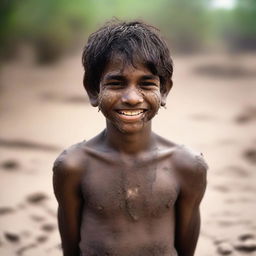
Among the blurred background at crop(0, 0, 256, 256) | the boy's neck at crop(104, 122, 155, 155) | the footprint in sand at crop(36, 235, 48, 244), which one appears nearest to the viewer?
the boy's neck at crop(104, 122, 155, 155)

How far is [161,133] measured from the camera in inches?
205

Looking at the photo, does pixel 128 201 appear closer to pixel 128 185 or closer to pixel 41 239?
pixel 128 185

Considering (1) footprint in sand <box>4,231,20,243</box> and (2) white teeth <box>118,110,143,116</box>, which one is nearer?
(2) white teeth <box>118,110,143,116</box>

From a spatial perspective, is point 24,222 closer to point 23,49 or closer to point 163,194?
point 163,194

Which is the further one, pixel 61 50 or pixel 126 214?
pixel 61 50

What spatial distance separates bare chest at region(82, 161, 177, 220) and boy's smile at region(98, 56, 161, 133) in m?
0.22

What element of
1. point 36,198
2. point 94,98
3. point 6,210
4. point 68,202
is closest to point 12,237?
point 6,210

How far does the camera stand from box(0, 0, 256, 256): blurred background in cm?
358

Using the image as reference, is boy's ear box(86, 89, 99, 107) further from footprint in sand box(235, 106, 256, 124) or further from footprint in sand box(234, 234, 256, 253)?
footprint in sand box(235, 106, 256, 124)

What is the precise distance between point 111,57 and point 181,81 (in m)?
5.14

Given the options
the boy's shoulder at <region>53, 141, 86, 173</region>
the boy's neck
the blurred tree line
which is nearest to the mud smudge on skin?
the boy's shoulder at <region>53, 141, 86, 173</region>

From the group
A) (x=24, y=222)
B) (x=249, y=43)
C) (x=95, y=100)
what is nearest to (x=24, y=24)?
(x=249, y=43)

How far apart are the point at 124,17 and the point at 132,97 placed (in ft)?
18.8

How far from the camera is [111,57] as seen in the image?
84.1 inches
